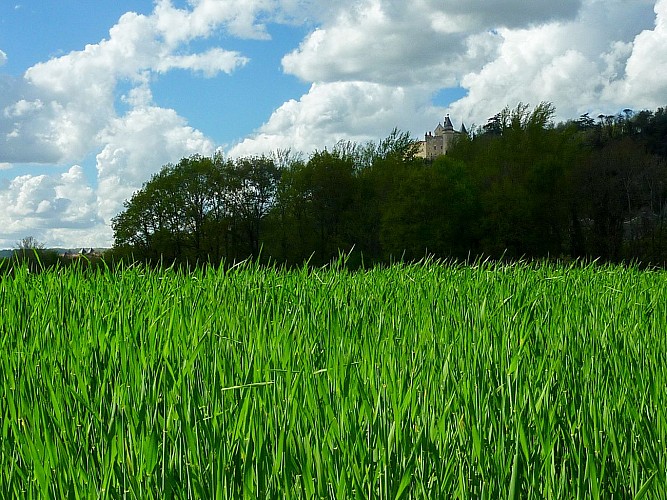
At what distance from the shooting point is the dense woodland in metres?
30.0

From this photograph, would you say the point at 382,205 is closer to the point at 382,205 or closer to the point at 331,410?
the point at 382,205

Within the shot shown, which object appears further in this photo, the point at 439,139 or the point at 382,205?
the point at 439,139

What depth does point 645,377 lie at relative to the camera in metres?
2.42

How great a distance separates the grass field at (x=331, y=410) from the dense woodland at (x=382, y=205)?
26.5 metres

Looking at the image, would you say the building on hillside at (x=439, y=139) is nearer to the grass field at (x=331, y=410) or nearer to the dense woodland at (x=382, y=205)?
the dense woodland at (x=382, y=205)

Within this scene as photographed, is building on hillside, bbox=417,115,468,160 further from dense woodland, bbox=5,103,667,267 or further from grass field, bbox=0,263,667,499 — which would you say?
grass field, bbox=0,263,667,499

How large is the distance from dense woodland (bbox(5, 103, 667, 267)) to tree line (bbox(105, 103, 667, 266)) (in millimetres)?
51

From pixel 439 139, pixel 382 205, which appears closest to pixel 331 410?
pixel 382 205

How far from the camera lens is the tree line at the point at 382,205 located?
3005cm

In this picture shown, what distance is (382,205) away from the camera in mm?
33531

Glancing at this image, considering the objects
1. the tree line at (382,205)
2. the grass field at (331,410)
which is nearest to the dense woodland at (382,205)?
the tree line at (382,205)

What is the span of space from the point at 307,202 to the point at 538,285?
28333 millimetres

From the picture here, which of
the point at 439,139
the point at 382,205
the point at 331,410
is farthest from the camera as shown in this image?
the point at 439,139

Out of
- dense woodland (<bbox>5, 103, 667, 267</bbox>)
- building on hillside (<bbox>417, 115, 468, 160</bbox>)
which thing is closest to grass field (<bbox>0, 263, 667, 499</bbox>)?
dense woodland (<bbox>5, 103, 667, 267</bbox>)
